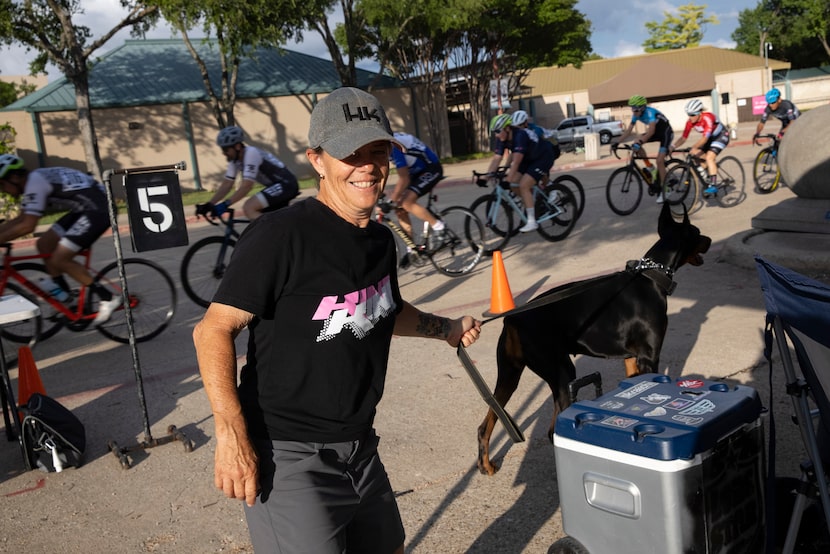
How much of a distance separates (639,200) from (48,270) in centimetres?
958

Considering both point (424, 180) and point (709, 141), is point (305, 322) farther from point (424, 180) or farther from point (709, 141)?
point (709, 141)

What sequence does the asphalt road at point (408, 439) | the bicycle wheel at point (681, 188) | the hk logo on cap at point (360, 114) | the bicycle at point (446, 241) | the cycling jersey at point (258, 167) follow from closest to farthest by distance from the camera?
the hk logo on cap at point (360, 114), the asphalt road at point (408, 439), the cycling jersey at point (258, 167), the bicycle at point (446, 241), the bicycle wheel at point (681, 188)

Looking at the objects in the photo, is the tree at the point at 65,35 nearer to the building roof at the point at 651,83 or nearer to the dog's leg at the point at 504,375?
the dog's leg at the point at 504,375

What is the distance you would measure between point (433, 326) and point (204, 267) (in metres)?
6.44

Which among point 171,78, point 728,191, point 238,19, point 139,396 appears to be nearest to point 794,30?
point 171,78

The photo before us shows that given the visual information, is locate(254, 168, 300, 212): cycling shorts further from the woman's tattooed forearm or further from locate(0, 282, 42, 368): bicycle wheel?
the woman's tattooed forearm

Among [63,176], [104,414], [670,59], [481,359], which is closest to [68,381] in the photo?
Answer: [104,414]

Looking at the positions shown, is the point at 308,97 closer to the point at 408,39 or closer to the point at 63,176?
the point at 408,39

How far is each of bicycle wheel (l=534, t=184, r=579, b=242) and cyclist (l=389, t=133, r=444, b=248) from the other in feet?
6.63

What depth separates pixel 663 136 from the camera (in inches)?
504

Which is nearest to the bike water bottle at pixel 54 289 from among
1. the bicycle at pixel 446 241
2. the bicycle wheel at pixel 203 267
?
the bicycle wheel at pixel 203 267

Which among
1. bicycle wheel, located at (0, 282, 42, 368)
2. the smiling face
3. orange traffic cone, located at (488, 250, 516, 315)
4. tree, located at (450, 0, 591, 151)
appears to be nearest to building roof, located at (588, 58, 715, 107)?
tree, located at (450, 0, 591, 151)

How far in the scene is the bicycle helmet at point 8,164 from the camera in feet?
23.0

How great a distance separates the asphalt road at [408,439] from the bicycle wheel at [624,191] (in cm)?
397
